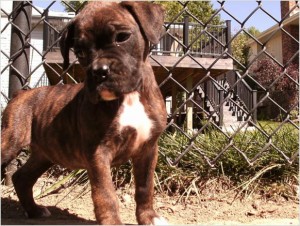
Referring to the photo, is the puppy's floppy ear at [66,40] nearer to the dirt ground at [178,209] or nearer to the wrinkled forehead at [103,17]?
the wrinkled forehead at [103,17]

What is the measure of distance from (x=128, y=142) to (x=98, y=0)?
0.91 metres

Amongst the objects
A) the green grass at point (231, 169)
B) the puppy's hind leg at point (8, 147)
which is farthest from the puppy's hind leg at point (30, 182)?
the green grass at point (231, 169)

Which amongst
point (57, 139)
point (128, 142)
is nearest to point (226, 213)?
point (128, 142)

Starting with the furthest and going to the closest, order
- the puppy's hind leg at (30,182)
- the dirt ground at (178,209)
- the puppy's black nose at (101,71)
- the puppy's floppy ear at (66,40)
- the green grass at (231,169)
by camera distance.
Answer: the green grass at (231,169), the puppy's hind leg at (30,182), the dirt ground at (178,209), the puppy's floppy ear at (66,40), the puppy's black nose at (101,71)

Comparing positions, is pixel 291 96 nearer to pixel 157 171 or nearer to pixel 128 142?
pixel 157 171

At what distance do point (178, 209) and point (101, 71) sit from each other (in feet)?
4.89

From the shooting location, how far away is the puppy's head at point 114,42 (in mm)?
2201

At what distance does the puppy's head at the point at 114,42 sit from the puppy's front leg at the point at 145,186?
466 mm

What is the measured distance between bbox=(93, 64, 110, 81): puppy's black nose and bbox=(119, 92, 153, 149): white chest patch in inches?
13.1

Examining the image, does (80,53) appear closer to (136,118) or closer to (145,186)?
(136,118)

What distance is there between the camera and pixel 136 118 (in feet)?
8.11

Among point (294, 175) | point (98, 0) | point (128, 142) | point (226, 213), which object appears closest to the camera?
point (128, 142)

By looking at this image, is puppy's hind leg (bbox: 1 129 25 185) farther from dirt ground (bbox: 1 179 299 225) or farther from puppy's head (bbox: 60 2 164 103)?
puppy's head (bbox: 60 2 164 103)

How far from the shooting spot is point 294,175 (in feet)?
11.2
